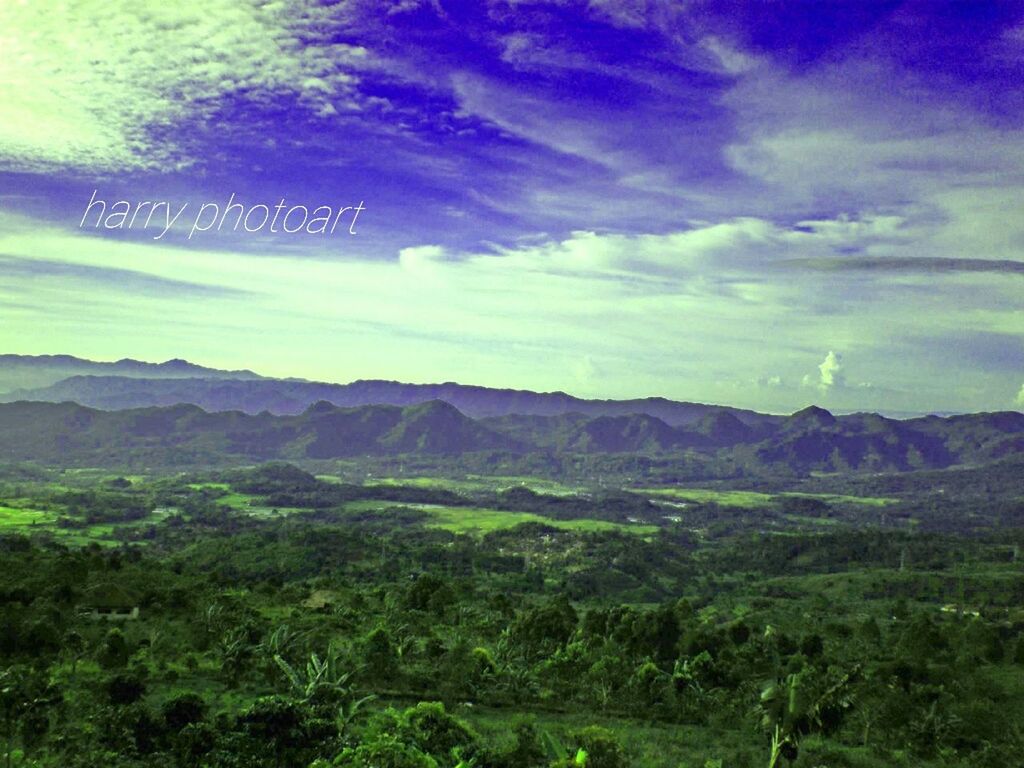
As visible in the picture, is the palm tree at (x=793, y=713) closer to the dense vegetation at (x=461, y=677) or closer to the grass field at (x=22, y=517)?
the dense vegetation at (x=461, y=677)

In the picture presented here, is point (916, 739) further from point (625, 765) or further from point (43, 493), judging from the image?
point (43, 493)

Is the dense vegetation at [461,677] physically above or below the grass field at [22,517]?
above

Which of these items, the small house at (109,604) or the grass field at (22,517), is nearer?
the small house at (109,604)

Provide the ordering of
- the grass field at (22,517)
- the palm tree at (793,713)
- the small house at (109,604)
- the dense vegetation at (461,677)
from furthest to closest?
the grass field at (22,517)
the small house at (109,604)
the dense vegetation at (461,677)
the palm tree at (793,713)

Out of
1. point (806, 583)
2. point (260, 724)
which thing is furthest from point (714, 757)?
point (806, 583)

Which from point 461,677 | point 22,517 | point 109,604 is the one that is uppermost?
point 461,677

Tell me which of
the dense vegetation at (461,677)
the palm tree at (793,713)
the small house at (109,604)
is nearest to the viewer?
the palm tree at (793,713)

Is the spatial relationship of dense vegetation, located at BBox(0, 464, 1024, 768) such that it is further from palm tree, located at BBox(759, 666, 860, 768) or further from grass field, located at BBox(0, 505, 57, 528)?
grass field, located at BBox(0, 505, 57, 528)

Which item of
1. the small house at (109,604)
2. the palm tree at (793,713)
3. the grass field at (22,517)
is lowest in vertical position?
the grass field at (22,517)

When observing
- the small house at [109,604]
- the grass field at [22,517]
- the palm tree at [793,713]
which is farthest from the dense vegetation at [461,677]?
the grass field at [22,517]

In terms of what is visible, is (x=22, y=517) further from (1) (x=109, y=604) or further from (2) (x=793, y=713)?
(2) (x=793, y=713)

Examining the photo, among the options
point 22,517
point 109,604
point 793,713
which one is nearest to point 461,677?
point 109,604
